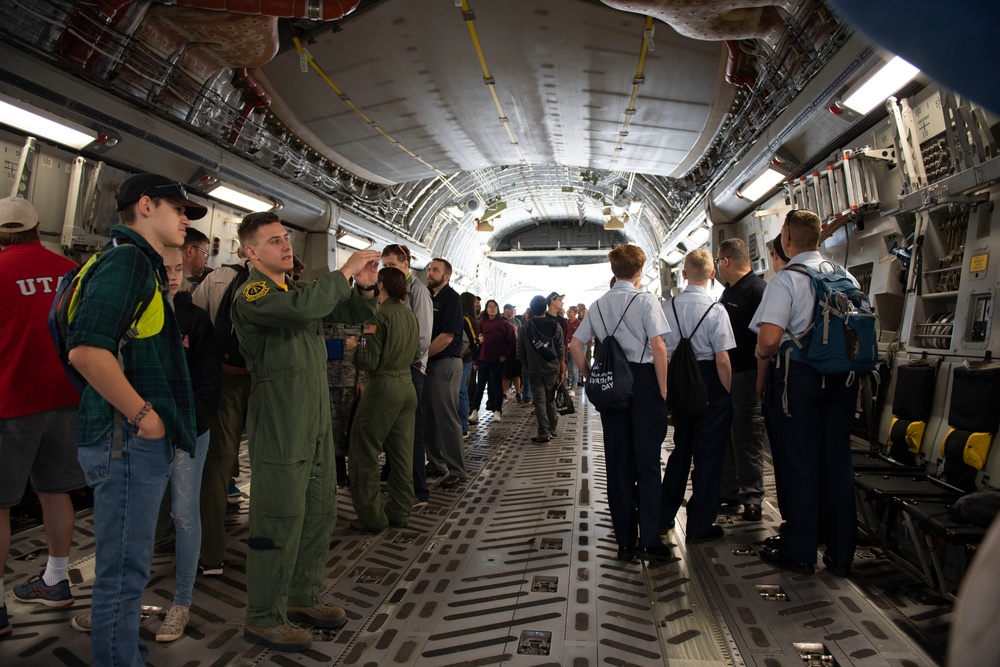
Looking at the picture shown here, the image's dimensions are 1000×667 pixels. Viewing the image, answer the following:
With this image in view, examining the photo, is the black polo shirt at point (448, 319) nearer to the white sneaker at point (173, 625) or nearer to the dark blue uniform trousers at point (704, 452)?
the dark blue uniform trousers at point (704, 452)

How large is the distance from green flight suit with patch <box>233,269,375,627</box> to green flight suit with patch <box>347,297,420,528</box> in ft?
3.81

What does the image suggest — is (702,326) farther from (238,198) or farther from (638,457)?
(238,198)

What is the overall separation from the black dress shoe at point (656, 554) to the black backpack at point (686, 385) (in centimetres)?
84

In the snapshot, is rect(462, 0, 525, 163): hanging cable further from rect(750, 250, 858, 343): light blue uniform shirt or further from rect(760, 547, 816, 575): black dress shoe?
rect(760, 547, 816, 575): black dress shoe

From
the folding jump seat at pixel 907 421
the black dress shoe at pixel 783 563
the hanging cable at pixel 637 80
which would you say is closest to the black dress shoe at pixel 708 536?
the black dress shoe at pixel 783 563

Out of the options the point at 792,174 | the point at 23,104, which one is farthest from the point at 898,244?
the point at 23,104

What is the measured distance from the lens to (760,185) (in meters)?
6.97

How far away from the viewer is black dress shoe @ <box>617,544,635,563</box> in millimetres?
3484

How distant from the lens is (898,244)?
Result: 15.3ft

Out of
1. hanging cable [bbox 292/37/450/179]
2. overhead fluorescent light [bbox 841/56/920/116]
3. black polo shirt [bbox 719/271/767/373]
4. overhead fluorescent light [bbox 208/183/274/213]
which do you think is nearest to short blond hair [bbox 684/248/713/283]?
black polo shirt [bbox 719/271/767/373]

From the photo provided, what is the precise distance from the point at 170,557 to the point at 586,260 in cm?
2333

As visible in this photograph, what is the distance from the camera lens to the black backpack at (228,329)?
11.1 feet

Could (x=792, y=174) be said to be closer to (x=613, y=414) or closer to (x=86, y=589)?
(x=613, y=414)

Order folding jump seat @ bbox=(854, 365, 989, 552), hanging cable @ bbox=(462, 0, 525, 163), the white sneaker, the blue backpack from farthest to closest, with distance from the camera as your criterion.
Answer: hanging cable @ bbox=(462, 0, 525, 163)
folding jump seat @ bbox=(854, 365, 989, 552)
the blue backpack
the white sneaker
